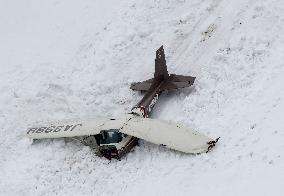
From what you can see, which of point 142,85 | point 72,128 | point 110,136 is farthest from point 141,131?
point 142,85

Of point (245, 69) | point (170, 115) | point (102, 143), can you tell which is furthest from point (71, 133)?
point (245, 69)

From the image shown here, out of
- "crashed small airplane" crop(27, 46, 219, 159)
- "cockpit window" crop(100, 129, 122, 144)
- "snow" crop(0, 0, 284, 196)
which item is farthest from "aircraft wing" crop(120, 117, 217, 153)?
"snow" crop(0, 0, 284, 196)

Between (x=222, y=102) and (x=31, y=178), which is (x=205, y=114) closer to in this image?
(x=222, y=102)

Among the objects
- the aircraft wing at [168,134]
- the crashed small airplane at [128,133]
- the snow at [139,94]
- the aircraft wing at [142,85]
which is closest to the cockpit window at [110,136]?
the crashed small airplane at [128,133]

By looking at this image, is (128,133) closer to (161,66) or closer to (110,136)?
(110,136)

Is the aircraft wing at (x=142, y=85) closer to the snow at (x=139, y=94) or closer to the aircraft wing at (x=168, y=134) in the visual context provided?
the snow at (x=139, y=94)

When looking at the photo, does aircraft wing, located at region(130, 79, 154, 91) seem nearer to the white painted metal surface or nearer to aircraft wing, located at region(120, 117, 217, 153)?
the white painted metal surface
